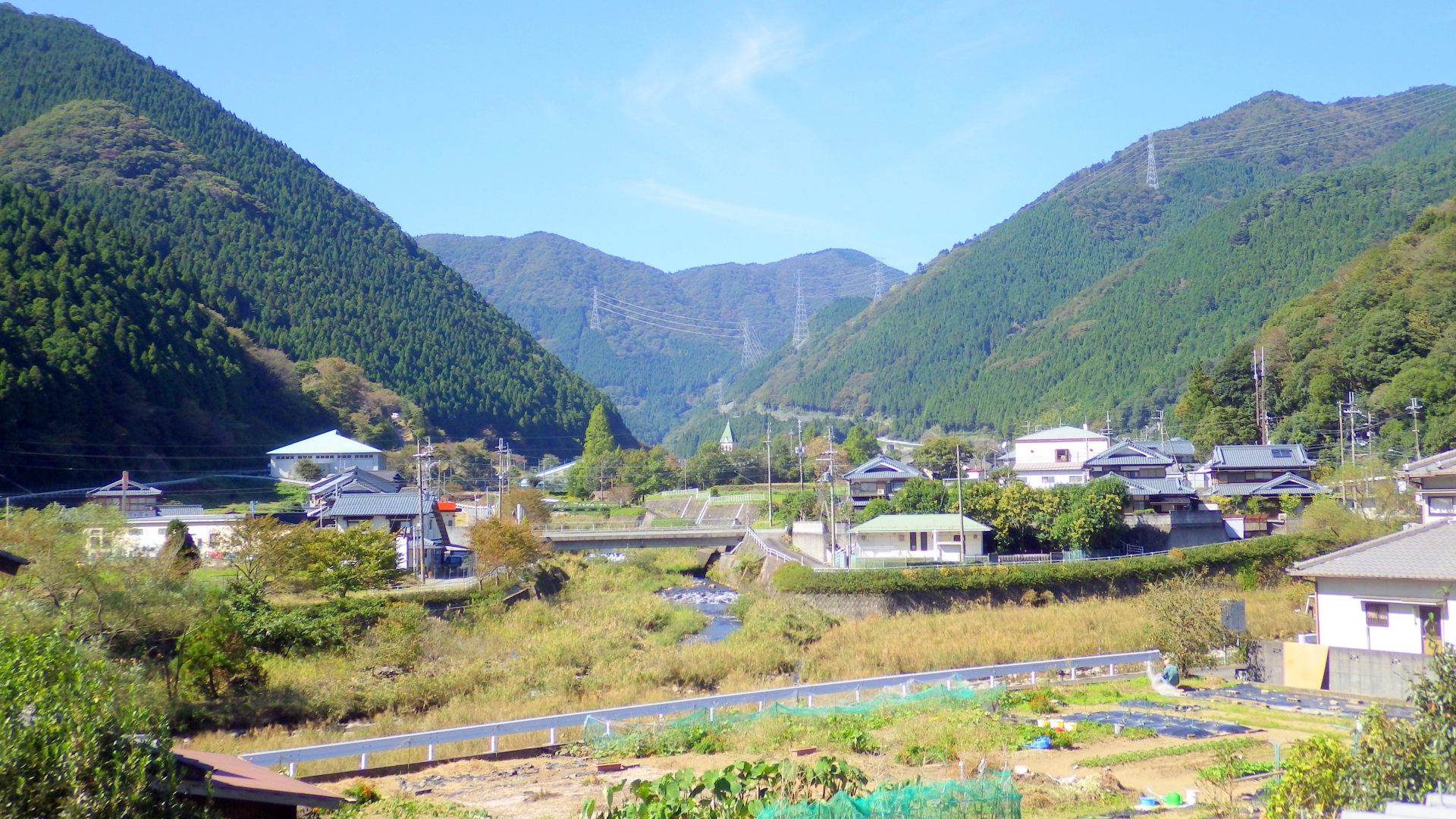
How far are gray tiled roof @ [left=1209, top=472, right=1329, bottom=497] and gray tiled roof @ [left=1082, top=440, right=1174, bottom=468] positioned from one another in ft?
10.6

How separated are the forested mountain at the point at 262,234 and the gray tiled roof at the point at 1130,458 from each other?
56.9 m

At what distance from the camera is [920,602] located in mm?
30516

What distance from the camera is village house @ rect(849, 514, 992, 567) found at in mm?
35031

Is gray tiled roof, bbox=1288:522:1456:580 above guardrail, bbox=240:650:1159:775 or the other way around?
above

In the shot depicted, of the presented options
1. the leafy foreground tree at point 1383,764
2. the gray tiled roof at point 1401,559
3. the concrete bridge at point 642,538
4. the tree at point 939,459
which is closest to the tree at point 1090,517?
the concrete bridge at point 642,538

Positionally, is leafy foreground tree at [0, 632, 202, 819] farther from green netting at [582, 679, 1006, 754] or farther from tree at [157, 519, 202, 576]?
tree at [157, 519, 202, 576]

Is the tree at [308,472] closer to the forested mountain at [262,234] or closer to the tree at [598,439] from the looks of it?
the tree at [598,439]

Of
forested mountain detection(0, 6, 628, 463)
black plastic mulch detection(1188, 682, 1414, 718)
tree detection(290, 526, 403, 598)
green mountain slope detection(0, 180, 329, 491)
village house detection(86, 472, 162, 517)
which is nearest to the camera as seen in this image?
black plastic mulch detection(1188, 682, 1414, 718)

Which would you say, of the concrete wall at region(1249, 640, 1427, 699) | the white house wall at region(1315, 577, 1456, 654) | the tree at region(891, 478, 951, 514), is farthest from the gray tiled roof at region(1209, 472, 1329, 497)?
the concrete wall at region(1249, 640, 1427, 699)

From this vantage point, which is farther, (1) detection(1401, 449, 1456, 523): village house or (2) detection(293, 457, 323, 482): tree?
(2) detection(293, 457, 323, 482): tree

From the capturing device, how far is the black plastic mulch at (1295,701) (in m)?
15.6

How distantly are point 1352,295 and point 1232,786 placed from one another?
52219 millimetres

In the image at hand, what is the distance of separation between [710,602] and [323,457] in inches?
1121

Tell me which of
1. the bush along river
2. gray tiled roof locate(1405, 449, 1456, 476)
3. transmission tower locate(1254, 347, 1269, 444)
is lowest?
the bush along river
